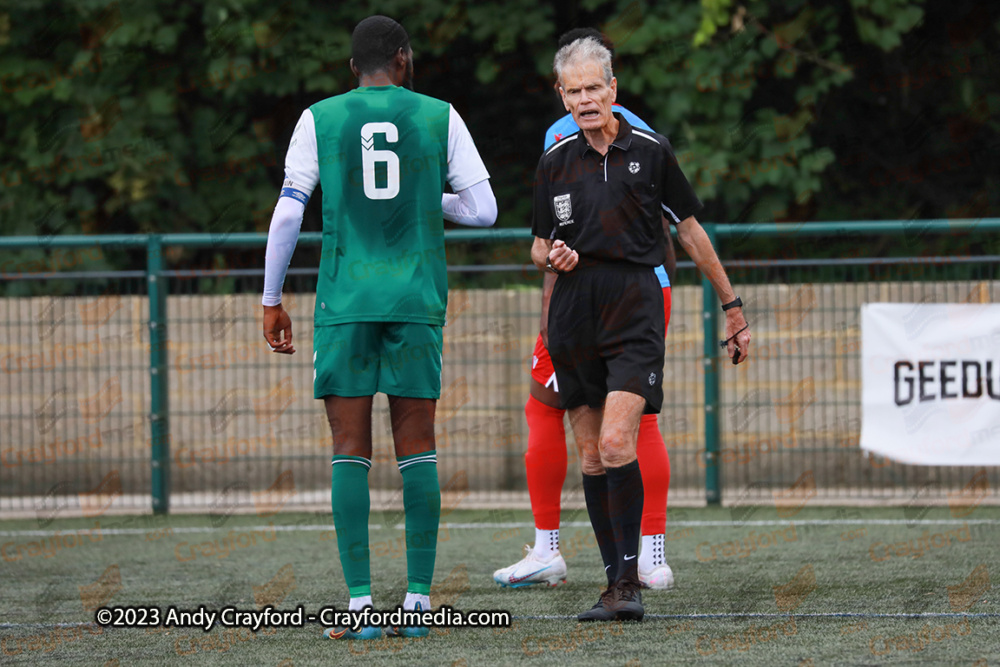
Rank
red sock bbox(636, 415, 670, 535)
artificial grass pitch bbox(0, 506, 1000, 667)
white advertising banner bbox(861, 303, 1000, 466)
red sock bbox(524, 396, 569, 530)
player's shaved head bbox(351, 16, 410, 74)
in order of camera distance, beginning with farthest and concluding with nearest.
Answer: white advertising banner bbox(861, 303, 1000, 466) < red sock bbox(524, 396, 569, 530) < red sock bbox(636, 415, 670, 535) < player's shaved head bbox(351, 16, 410, 74) < artificial grass pitch bbox(0, 506, 1000, 667)

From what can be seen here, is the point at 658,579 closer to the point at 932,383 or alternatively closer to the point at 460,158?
the point at 460,158

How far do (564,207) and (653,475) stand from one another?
1.25 meters

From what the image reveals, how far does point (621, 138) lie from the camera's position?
455 cm

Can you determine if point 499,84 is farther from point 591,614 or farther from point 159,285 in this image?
point 591,614

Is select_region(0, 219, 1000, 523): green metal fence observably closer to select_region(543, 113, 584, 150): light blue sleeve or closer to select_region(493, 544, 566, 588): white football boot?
select_region(543, 113, 584, 150): light blue sleeve

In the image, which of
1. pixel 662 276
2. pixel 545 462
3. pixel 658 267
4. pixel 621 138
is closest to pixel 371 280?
pixel 621 138

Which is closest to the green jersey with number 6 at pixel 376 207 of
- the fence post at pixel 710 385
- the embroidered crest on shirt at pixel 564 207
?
the embroidered crest on shirt at pixel 564 207

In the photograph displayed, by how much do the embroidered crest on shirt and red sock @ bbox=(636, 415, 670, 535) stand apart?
1047 millimetres

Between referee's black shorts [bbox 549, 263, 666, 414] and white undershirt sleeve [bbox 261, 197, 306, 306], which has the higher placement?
white undershirt sleeve [bbox 261, 197, 306, 306]

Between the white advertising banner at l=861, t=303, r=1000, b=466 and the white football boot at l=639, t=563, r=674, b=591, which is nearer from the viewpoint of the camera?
the white football boot at l=639, t=563, r=674, b=591

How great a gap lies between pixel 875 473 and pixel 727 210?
2.96 m

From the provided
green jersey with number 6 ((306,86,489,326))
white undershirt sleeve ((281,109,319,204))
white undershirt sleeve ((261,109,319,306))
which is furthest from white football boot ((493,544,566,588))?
white undershirt sleeve ((281,109,319,204))

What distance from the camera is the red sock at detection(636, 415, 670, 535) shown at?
207 inches

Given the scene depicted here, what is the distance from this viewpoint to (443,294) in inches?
168
